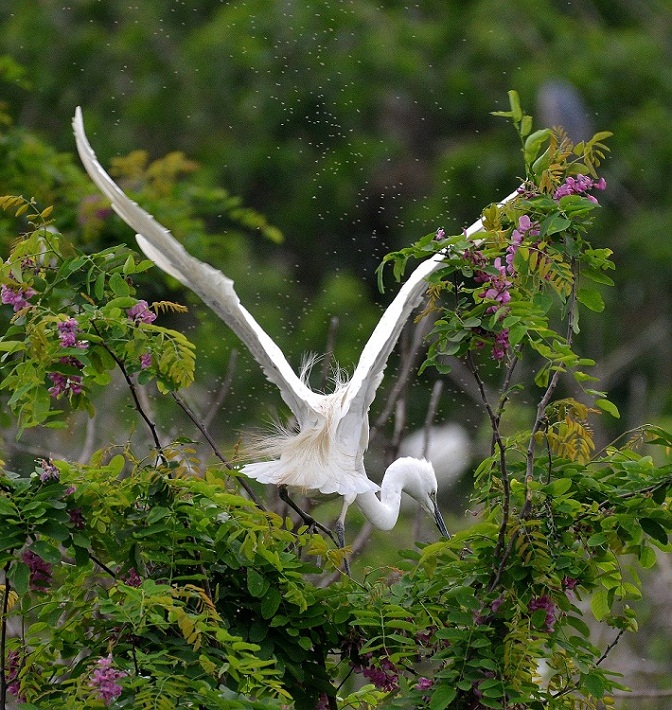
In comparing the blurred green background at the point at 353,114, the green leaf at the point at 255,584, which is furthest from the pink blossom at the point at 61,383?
the blurred green background at the point at 353,114

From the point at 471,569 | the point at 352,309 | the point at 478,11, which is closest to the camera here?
the point at 471,569

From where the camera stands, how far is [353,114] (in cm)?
909

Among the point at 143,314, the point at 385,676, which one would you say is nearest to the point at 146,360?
the point at 143,314

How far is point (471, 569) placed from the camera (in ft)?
7.64

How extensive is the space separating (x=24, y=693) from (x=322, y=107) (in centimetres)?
705

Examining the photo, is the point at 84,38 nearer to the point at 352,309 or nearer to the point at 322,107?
the point at 322,107

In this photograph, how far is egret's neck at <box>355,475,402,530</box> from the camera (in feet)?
11.6

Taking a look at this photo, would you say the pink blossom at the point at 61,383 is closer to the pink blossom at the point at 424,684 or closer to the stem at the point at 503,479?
the stem at the point at 503,479

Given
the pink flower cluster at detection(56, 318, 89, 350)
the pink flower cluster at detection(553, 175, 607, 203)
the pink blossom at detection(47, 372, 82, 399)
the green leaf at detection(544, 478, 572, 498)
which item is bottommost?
the green leaf at detection(544, 478, 572, 498)

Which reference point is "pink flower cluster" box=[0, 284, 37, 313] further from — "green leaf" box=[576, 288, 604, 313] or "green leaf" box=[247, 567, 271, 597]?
"green leaf" box=[576, 288, 604, 313]

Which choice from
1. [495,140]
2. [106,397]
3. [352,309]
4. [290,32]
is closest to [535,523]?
[106,397]

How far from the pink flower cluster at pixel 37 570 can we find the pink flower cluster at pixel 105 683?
13.1 inches

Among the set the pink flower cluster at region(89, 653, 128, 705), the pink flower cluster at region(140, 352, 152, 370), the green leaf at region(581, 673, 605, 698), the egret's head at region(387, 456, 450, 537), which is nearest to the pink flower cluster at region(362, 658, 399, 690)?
the green leaf at region(581, 673, 605, 698)

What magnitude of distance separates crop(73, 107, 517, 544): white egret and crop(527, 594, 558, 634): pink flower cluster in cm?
96
